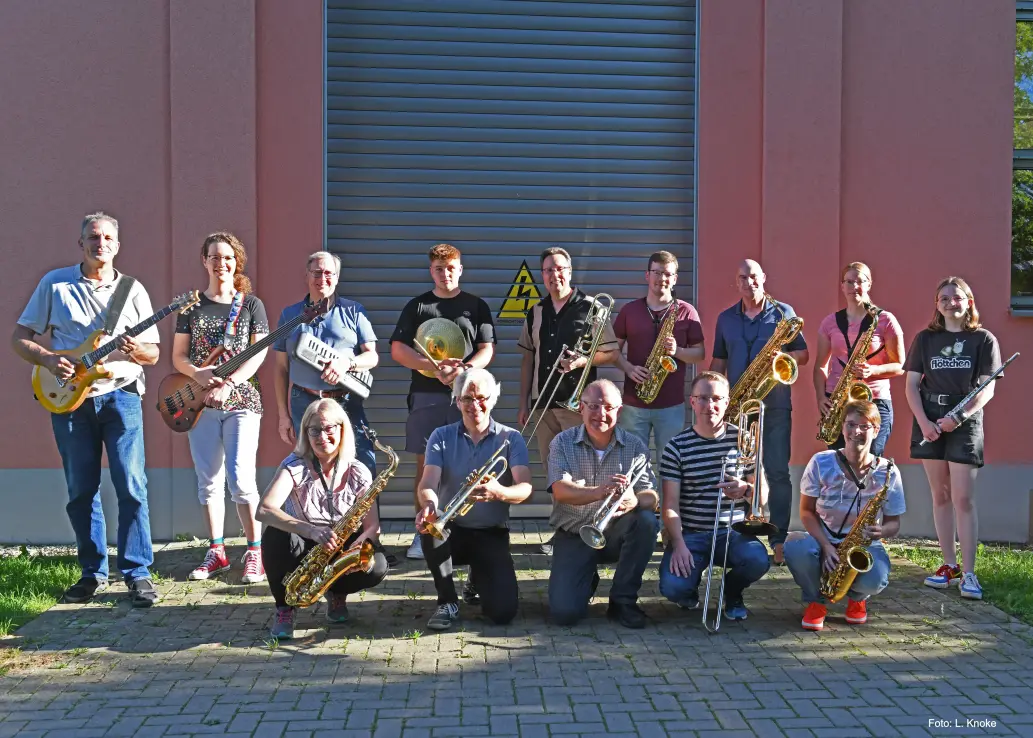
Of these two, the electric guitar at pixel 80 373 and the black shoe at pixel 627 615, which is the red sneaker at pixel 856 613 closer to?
the black shoe at pixel 627 615

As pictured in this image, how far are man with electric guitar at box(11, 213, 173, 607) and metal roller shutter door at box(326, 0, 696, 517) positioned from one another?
8.08ft

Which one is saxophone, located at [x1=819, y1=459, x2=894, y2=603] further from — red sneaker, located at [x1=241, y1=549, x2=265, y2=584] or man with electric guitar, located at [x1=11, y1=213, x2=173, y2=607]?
man with electric guitar, located at [x1=11, y1=213, x2=173, y2=607]

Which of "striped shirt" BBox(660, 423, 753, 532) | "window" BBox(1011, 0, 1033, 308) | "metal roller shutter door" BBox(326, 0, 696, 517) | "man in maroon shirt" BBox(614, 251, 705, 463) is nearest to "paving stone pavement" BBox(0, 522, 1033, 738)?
"striped shirt" BBox(660, 423, 753, 532)

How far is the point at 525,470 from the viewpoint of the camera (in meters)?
5.23

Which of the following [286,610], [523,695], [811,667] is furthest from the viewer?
[286,610]

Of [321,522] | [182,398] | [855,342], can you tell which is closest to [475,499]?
[321,522]

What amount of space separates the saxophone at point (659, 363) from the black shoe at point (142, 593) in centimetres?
319

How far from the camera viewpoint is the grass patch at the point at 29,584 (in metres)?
5.32

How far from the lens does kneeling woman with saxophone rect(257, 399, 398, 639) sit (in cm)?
488

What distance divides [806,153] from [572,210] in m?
1.87

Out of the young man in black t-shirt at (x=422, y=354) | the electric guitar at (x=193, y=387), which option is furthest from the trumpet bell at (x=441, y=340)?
the electric guitar at (x=193, y=387)

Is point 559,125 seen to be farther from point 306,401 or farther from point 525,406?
point 306,401

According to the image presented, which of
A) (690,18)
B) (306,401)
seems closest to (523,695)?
(306,401)

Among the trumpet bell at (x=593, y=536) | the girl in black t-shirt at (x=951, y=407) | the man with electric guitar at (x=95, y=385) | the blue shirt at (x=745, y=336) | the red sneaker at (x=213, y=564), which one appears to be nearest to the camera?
the trumpet bell at (x=593, y=536)
